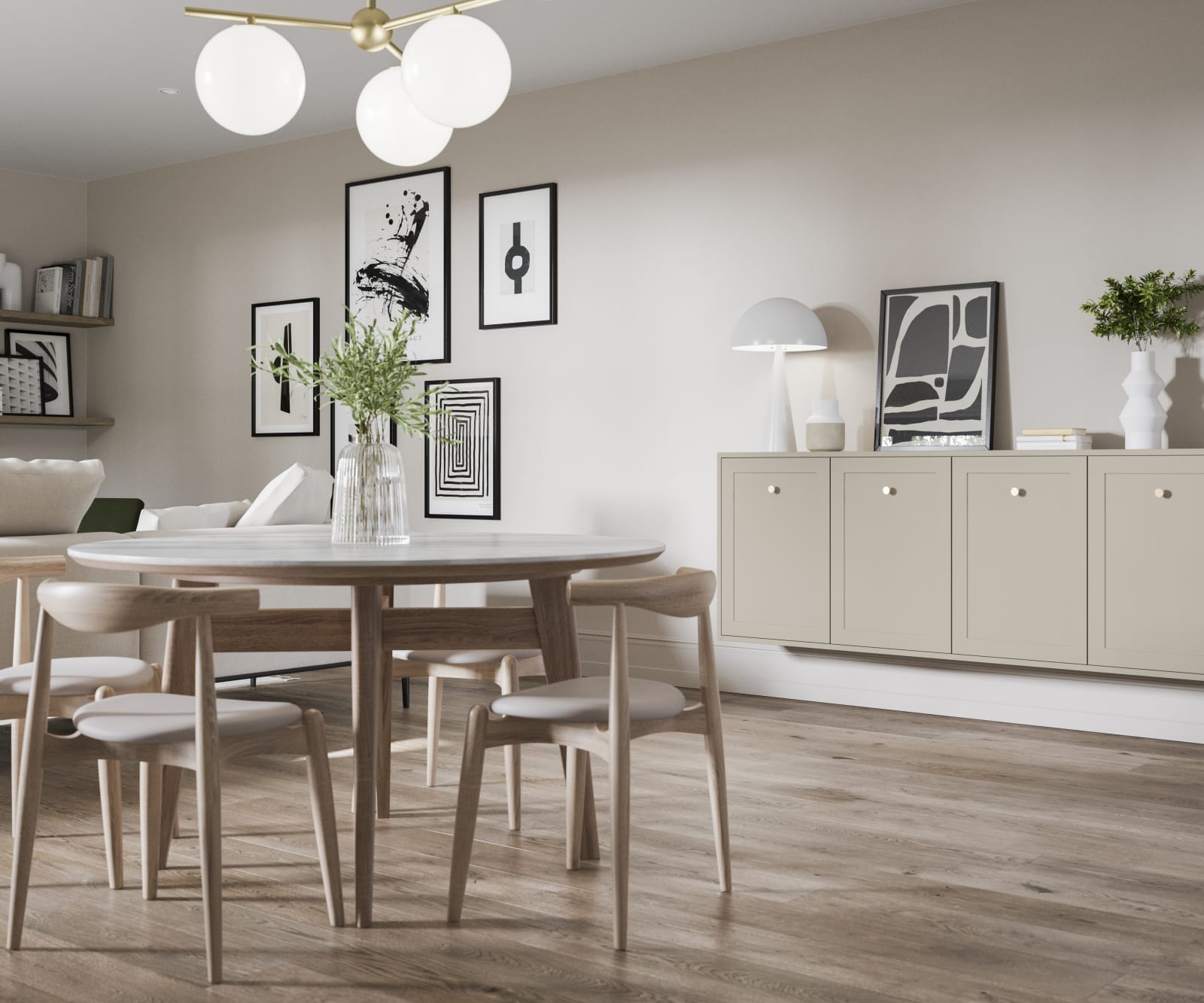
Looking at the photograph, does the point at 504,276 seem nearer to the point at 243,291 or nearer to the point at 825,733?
the point at 243,291

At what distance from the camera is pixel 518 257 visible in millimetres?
5762

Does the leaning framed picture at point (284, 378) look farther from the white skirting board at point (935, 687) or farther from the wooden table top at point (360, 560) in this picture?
the wooden table top at point (360, 560)

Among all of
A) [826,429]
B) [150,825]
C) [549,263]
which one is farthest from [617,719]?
[549,263]

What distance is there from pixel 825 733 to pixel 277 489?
218cm

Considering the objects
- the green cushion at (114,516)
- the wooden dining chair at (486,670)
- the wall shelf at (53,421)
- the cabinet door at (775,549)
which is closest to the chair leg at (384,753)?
the wooden dining chair at (486,670)

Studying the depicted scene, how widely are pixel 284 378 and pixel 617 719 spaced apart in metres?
4.67

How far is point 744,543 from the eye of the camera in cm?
477

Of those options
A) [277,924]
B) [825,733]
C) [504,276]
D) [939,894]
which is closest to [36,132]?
[504,276]

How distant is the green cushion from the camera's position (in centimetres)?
653

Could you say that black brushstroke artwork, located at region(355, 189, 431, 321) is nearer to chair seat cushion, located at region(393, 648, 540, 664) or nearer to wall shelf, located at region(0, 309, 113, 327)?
wall shelf, located at region(0, 309, 113, 327)

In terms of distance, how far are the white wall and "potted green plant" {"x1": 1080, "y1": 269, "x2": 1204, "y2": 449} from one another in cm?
11

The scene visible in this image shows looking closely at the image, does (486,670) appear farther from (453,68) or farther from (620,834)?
(453,68)

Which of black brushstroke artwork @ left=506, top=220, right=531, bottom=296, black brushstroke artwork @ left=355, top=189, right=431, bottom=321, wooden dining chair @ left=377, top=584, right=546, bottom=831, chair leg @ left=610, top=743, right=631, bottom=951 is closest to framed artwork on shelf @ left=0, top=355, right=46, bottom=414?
black brushstroke artwork @ left=355, top=189, right=431, bottom=321

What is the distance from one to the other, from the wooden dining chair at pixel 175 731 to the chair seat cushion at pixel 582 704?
1.20 feet
